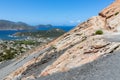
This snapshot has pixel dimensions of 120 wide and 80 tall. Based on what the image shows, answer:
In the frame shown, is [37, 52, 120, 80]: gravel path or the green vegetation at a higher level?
the green vegetation

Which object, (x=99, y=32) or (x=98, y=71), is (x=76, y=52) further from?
(x=98, y=71)

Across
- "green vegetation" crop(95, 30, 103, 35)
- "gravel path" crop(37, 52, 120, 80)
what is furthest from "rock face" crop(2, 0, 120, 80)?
"gravel path" crop(37, 52, 120, 80)

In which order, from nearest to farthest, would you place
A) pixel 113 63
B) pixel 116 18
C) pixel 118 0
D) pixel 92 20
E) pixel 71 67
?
pixel 113 63
pixel 71 67
pixel 116 18
pixel 92 20
pixel 118 0

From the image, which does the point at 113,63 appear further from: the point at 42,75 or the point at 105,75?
the point at 42,75

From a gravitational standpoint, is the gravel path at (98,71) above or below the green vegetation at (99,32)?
below

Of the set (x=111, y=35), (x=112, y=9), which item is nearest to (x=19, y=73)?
(x=111, y=35)

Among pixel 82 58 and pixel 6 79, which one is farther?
pixel 6 79

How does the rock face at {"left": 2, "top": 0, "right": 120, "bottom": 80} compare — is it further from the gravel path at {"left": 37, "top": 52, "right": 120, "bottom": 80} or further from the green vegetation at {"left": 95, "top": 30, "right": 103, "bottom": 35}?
the gravel path at {"left": 37, "top": 52, "right": 120, "bottom": 80}

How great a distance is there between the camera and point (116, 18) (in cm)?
3403

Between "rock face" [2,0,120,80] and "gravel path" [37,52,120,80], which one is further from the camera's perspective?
"rock face" [2,0,120,80]

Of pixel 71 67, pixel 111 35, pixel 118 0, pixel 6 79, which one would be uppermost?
pixel 118 0

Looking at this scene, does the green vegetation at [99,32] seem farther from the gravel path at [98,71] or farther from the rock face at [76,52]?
the gravel path at [98,71]

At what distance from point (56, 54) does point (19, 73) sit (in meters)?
3.70

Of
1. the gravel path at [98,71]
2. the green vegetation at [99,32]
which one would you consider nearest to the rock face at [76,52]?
the green vegetation at [99,32]
